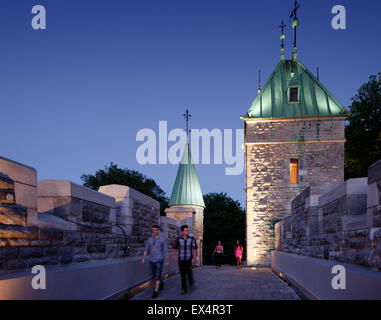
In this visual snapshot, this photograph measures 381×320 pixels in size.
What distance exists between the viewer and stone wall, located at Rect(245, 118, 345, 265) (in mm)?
24203

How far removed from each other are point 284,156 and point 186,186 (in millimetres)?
9192

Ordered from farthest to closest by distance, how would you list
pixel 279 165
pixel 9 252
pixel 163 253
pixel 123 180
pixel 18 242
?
pixel 123 180
pixel 279 165
pixel 163 253
pixel 18 242
pixel 9 252

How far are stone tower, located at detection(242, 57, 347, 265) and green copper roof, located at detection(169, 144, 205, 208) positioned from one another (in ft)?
22.3

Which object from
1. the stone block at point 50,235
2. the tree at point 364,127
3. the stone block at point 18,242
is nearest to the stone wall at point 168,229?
the stone block at point 50,235

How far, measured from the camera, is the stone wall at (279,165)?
24.2 m

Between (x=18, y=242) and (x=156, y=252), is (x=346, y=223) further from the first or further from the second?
(x=18, y=242)

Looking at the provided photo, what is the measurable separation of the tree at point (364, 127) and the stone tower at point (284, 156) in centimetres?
333

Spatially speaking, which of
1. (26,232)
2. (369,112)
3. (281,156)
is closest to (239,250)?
(281,156)

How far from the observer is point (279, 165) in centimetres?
2466

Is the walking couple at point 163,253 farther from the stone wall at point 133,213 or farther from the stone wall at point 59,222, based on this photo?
the stone wall at point 133,213

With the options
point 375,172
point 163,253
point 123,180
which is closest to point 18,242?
point 163,253

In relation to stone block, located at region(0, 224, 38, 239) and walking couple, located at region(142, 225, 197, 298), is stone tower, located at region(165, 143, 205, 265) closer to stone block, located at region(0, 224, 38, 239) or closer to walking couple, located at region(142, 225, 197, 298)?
walking couple, located at region(142, 225, 197, 298)
